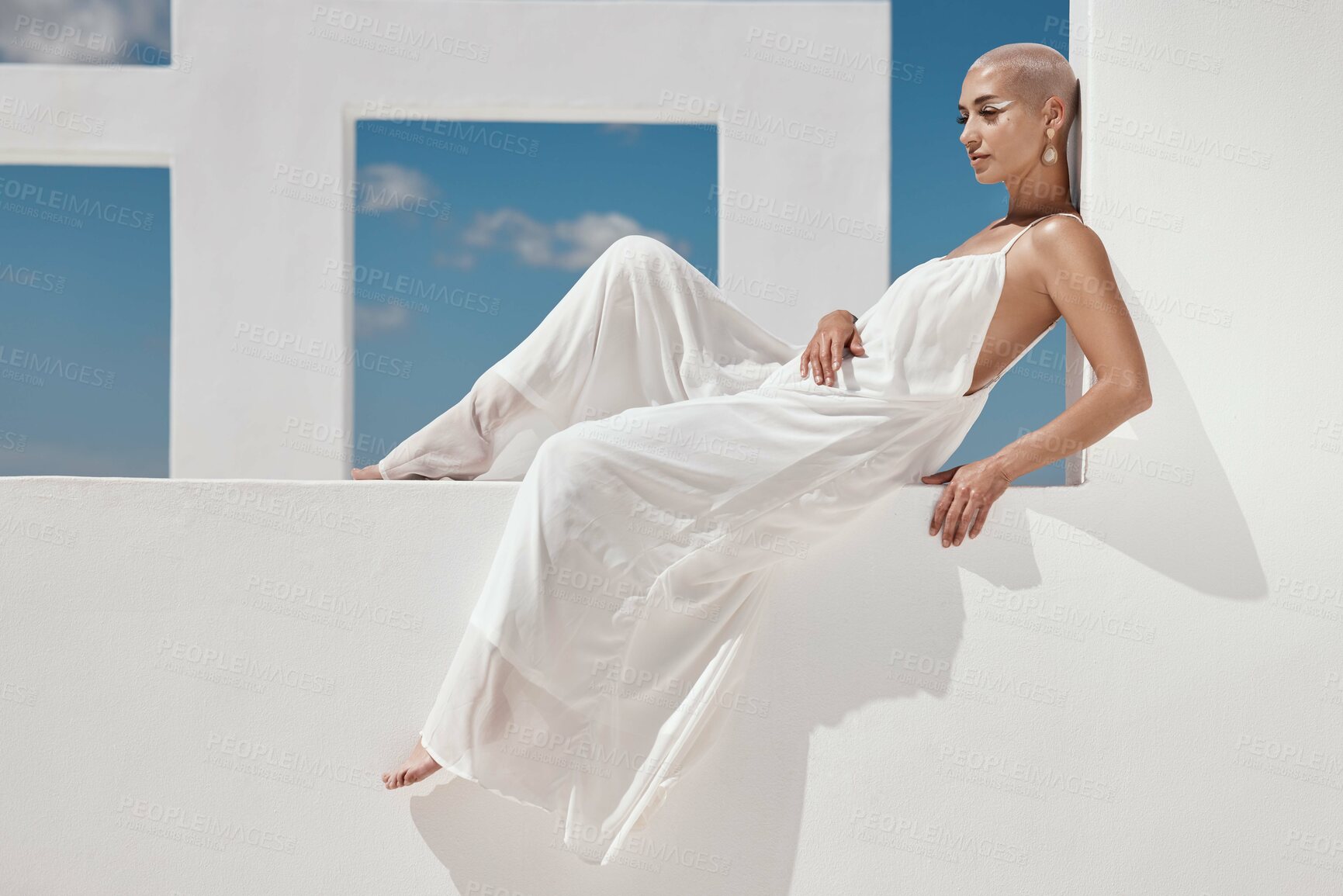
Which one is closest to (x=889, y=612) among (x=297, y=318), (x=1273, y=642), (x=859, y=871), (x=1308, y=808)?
(x=859, y=871)

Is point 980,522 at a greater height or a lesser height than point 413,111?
lesser

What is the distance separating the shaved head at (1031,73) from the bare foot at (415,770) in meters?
1.52

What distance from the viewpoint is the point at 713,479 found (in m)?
1.69

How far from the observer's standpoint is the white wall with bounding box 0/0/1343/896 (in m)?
1.70

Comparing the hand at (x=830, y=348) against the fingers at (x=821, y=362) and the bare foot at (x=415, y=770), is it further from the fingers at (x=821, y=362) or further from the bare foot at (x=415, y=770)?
the bare foot at (x=415, y=770)

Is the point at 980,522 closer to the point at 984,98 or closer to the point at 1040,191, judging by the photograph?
the point at 1040,191

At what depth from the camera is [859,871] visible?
171 cm

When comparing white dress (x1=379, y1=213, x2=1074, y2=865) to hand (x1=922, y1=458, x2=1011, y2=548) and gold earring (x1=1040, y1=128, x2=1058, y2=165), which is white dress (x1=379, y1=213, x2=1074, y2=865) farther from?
gold earring (x1=1040, y1=128, x2=1058, y2=165)

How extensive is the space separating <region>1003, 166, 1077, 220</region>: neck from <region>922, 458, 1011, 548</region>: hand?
0.55 meters

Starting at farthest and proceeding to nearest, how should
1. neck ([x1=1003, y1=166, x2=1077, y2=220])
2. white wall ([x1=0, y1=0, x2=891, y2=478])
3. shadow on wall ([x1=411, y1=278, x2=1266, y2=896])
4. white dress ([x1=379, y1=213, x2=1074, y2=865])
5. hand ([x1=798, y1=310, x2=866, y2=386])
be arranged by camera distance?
white wall ([x1=0, y1=0, x2=891, y2=478]) → neck ([x1=1003, y1=166, x2=1077, y2=220]) → hand ([x1=798, y1=310, x2=866, y2=386]) → shadow on wall ([x1=411, y1=278, x2=1266, y2=896]) → white dress ([x1=379, y1=213, x2=1074, y2=865])

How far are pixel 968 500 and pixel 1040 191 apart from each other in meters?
0.66

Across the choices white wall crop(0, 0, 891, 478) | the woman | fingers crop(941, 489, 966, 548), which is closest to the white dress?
the woman

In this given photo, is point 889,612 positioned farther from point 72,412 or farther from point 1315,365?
point 72,412

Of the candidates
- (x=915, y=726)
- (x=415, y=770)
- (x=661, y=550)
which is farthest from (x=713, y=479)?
(x=415, y=770)
